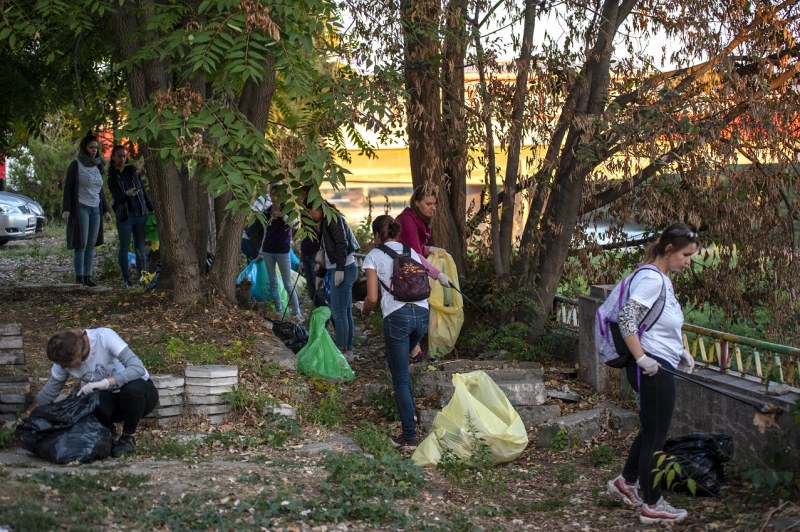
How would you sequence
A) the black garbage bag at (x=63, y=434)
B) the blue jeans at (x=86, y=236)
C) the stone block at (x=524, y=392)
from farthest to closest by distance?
the blue jeans at (x=86, y=236) → the stone block at (x=524, y=392) → the black garbage bag at (x=63, y=434)

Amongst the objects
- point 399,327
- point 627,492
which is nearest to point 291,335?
point 399,327

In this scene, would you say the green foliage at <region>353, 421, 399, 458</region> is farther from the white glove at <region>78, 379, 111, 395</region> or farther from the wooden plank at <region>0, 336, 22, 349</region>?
the wooden plank at <region>0, 336, 22, 349</region>

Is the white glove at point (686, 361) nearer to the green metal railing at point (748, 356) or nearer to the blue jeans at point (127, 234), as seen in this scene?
the green metal railing at point (748, 356)

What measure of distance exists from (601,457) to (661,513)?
4.68 ft

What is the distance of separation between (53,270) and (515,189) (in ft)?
27.9

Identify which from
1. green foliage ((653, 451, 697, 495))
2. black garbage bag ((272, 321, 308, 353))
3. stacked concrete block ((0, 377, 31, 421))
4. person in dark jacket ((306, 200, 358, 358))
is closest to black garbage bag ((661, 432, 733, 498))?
green foliage ((653, 451, 697, 495))

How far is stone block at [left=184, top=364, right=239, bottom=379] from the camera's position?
727 centimetres

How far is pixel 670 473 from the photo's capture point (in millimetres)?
5539

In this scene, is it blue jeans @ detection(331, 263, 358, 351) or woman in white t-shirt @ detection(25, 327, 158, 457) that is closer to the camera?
woman in white t-shirt @ detection(25, 327, 158, 457)

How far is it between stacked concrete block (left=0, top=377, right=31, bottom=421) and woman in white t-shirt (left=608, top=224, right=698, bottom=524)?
411cm

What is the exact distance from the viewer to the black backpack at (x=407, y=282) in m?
7.27

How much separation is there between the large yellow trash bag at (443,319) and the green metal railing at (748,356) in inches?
93.4

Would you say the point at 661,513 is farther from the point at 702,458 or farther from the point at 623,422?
the point at 623,422

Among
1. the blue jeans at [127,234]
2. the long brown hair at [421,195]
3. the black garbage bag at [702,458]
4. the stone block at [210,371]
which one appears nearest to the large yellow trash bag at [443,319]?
the long brown hair at [421,195]
